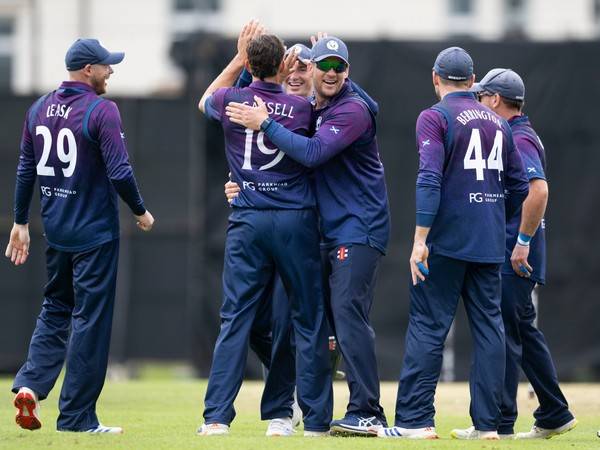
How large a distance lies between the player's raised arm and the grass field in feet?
6.60

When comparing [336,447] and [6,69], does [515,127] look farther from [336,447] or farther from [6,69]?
[6,69]

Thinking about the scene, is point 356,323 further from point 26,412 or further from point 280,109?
point 26,412

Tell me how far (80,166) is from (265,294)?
1.36m

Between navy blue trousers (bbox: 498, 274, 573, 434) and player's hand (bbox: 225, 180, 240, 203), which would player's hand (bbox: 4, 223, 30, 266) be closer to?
player's hand (bbox: 225, 180, 240, 203)

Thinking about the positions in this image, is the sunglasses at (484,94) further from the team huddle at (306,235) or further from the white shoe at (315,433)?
the white shoe at (315,433)

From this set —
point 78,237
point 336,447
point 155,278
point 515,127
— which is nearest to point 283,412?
point 336,447

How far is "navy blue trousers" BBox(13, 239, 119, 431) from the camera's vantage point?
7.81m

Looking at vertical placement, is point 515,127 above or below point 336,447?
above

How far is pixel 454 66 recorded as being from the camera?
768cm

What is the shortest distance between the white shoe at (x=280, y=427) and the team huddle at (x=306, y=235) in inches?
0.5

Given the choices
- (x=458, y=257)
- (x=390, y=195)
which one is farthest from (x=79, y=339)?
(x=390, y=195)

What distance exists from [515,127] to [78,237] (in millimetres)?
2829

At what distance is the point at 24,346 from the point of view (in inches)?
623

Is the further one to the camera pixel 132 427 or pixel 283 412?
pixel 132 427
